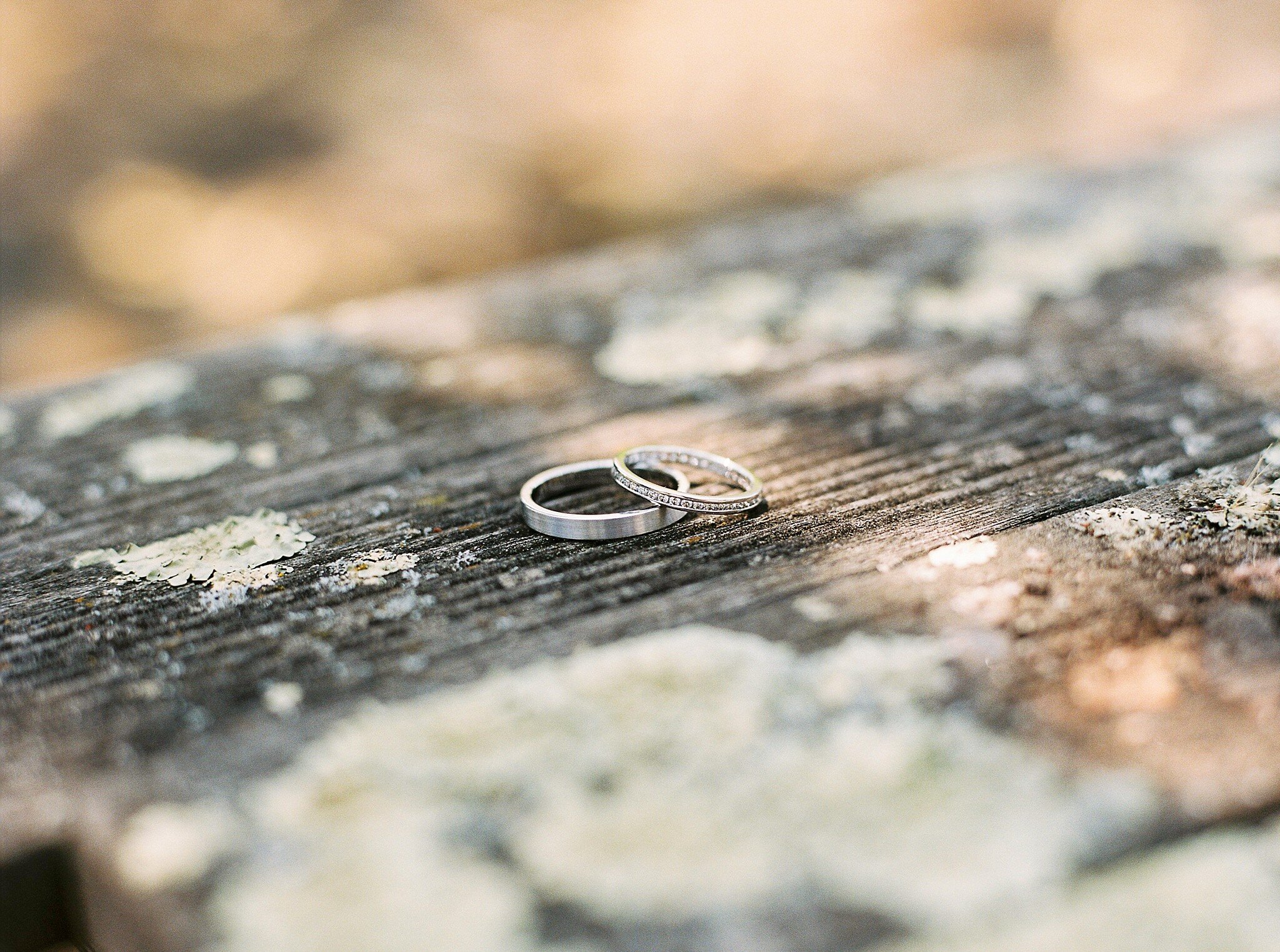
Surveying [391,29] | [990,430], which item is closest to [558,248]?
[391,29]

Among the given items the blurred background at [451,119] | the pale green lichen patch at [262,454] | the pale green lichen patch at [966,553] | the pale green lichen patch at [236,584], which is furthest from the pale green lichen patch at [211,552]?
the blurred background at [451,119]

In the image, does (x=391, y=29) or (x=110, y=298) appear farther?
(x=391, y=29)

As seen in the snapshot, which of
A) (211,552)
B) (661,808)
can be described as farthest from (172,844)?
(211,552)

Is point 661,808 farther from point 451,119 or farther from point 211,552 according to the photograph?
point 451,119

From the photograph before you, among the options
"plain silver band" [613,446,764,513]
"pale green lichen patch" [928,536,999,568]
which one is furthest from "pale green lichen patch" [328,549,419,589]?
"pale green lichen patch" [928,536,999,568]

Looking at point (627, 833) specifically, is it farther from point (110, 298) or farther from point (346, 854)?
point (110, 298)

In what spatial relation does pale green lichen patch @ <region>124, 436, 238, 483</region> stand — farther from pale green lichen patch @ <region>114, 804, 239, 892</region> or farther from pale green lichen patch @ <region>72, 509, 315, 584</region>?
pale green lichen patch @ <region>114, 804, 239, 892</region>
